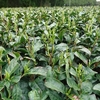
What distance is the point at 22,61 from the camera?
1.32 metres

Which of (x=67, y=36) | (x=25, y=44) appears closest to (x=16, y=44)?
(x=25, y=44)

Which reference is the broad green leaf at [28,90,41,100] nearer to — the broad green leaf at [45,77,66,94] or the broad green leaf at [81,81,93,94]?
the broad green leaf at [45,77,66,94]

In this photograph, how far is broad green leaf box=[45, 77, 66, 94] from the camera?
1112 mm

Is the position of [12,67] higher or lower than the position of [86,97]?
higher

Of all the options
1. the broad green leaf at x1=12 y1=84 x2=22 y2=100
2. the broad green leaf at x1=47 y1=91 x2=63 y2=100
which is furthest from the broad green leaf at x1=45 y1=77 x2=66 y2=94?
the broad green leaf at x1=12 y1=84 x2=22 y2=100

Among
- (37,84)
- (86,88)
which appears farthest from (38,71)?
(86,88)

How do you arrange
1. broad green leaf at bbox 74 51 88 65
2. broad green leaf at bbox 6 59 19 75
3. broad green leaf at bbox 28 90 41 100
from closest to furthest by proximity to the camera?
1. broad green leaf at bbox 28 90 41 100
2. broad green leaf at bbox 6 59 19 75
3. broad green leaf at bbox 74 51 88 65

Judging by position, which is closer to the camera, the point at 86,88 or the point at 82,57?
the point at 86,88

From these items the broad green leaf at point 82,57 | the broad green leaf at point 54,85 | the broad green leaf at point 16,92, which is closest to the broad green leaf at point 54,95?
the broad green leaf at point 54,85

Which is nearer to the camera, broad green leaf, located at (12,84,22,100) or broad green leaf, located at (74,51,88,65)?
broad green leaf, located at (12,84,22,100)

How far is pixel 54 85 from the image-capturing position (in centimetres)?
113

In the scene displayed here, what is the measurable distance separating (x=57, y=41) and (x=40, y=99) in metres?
0.76

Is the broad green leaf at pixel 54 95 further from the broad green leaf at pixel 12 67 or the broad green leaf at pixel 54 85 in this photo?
the broad green leaf at pixel 12 67

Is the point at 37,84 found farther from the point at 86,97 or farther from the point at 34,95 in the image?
the point at 86,97
